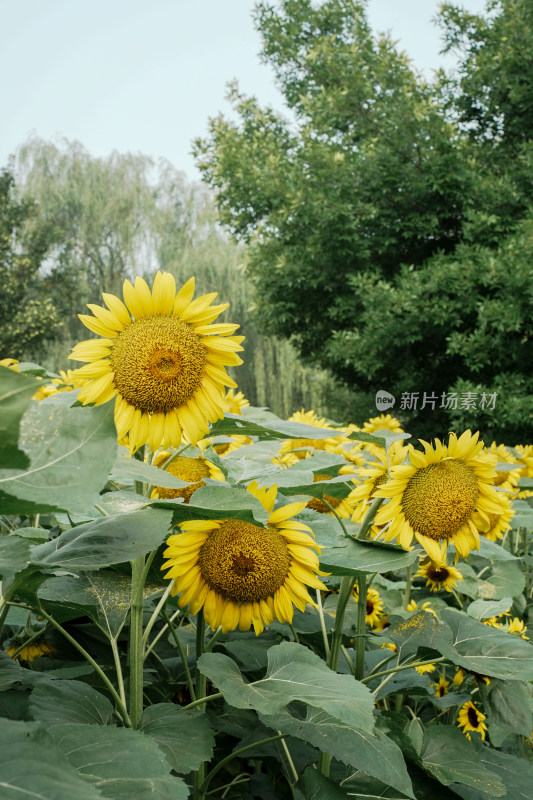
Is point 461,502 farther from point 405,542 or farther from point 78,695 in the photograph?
point 78,695

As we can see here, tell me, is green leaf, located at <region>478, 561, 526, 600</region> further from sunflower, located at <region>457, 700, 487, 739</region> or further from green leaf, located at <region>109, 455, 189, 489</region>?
green leaf, located at <region>109, 455, 189, 489</region>

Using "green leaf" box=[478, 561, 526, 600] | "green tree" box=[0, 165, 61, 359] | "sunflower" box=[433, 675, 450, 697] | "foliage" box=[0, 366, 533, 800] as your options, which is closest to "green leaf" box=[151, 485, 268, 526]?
"foliage" box=[0, 366, 533, 800]

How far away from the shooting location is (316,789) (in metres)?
0.73

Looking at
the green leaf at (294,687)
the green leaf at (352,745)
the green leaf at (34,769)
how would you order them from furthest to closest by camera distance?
the green leaf at (352,745) < the green leaf at (294,687) < the green leaf at (34,769)

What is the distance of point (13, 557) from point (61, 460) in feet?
0.37

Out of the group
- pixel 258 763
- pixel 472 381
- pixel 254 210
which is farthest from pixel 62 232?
pixel 258 763

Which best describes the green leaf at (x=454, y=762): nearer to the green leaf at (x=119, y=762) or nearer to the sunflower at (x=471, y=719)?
the sunflower at (x=471, y=719)

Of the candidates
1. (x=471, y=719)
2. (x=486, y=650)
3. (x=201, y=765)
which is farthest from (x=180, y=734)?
(x=471, y=719)

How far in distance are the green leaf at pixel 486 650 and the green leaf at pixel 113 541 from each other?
17.5 inches

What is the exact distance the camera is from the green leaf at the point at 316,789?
0.73 metres

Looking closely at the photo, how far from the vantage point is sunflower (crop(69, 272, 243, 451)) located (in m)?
0.74

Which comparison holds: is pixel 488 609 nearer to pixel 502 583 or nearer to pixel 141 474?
pixel 502 583

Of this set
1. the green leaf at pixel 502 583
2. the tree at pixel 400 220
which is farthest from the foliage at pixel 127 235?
the green leaf at pixel 502 583

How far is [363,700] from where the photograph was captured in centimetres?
59
